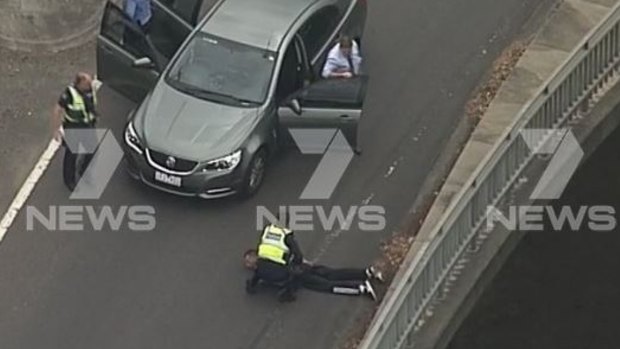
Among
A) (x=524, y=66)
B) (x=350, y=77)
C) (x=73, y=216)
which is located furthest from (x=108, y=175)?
(x=524, y=66)

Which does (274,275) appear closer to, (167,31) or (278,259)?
(278,259)

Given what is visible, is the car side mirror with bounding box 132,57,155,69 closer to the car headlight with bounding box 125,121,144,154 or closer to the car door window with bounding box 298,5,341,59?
the car headlight with bounding box 125,121,144,154

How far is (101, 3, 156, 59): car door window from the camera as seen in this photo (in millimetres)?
19422

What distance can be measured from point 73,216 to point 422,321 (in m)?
5.74

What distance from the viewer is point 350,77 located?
19.3 m

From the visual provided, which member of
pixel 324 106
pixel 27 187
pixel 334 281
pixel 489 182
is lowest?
pixel 27 187

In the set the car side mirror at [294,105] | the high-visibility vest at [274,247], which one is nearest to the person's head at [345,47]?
the car side mirror at [294,105]

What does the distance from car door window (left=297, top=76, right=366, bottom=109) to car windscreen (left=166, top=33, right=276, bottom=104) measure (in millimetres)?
547

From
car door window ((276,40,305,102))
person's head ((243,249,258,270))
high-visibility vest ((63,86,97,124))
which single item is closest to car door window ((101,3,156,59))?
high-visibility vest ((63,86,97,124))

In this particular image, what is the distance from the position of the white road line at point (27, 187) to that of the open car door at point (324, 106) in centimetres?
301

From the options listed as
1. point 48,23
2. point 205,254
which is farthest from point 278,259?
point 48,23

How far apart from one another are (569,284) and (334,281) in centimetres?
308

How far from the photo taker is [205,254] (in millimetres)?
18031

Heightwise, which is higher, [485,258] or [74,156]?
[485,258]
